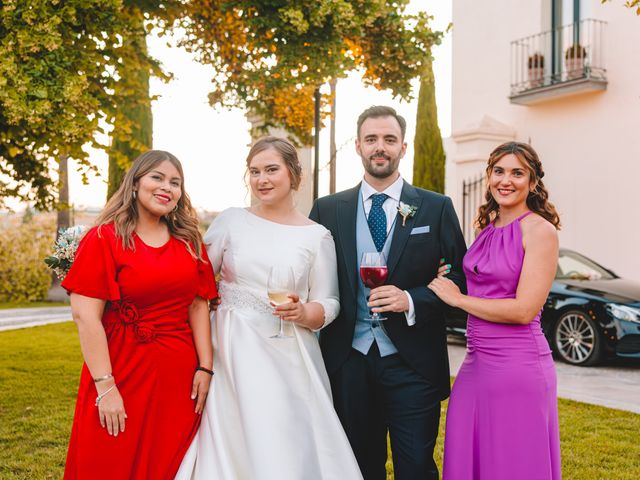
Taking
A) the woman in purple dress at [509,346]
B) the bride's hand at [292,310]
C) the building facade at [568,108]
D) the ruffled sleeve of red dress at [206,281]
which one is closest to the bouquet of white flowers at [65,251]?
the ruffled sleeve of red dress at [206,281]

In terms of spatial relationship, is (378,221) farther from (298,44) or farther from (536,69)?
(536,69)

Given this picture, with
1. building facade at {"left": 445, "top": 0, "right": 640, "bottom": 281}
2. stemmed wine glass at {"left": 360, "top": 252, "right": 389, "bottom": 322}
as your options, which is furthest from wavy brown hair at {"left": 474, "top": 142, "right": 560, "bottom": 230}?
building facade at {"left": 445, "top": 0, "right": 640, "bottom": 281}

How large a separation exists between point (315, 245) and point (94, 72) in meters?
3.85

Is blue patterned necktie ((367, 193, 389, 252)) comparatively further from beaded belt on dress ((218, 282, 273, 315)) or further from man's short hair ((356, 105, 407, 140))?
beaded belt on dress ((218, 282, 273, 315))

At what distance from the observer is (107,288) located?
328 centimetres

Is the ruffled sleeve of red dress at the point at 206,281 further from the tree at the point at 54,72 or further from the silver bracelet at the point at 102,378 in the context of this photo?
the tree at the point at 54,72

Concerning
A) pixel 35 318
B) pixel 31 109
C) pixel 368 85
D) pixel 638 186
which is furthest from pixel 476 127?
pixel 31 109

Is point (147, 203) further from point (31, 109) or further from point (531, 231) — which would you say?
point (31, 109)

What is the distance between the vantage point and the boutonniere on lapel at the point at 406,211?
385 cm

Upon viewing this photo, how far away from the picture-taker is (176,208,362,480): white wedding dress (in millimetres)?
3475

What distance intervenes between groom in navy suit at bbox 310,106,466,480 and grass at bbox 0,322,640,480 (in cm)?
177

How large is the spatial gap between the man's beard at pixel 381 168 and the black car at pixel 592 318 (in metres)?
6.03

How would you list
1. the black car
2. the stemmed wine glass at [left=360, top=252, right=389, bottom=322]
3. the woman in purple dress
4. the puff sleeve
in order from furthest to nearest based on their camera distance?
1. the black car
2. the puff sleeve
3. the stemmed wine glass at [left=360, top=252, right=389, bottom=322]
4. the woman in purple dress

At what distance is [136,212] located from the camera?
3531 millimetres
